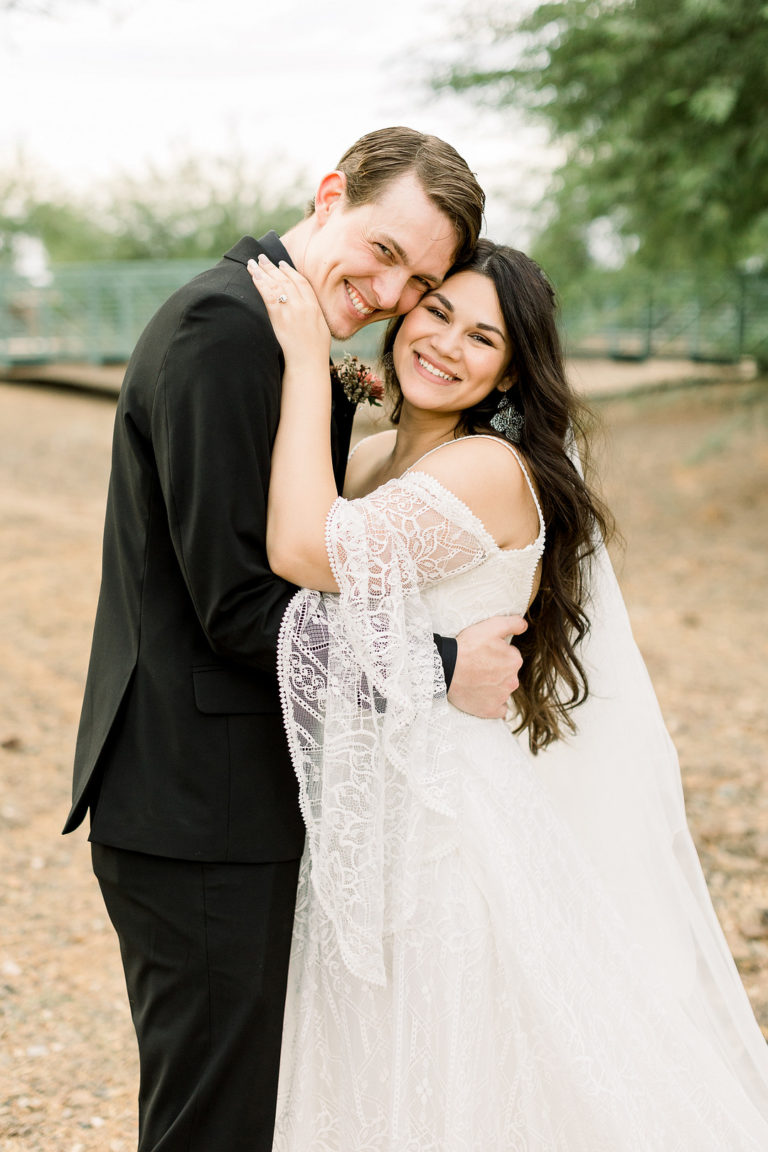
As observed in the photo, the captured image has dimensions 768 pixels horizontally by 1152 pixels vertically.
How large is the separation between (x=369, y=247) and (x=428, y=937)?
4.97 ft

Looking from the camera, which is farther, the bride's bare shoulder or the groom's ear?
the bride's bare shoulder

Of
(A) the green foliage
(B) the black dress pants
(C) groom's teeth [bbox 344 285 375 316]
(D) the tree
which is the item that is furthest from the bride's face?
(A) the green foliage

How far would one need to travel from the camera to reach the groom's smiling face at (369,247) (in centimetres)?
239

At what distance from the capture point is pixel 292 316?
2246 millimetres

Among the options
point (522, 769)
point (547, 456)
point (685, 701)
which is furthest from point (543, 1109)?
point (685, 701)

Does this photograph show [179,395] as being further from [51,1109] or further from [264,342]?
[51,1109]

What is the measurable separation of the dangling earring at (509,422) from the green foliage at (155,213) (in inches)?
898

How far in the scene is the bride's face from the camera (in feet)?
8.63

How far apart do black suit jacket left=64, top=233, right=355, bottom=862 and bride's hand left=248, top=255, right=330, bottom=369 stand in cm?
5

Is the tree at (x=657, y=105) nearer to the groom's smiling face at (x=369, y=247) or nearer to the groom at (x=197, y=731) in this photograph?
the groom's smiling face at (x=369, y=247)

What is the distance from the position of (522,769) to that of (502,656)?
0.31m

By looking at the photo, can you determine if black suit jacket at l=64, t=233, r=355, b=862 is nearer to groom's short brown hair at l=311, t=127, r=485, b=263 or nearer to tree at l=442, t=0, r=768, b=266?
groom's short brown hair at l=311, t=127, r=485, b=263

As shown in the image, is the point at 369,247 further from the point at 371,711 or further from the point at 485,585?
the point at 371,711

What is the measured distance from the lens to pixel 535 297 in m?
2.64
